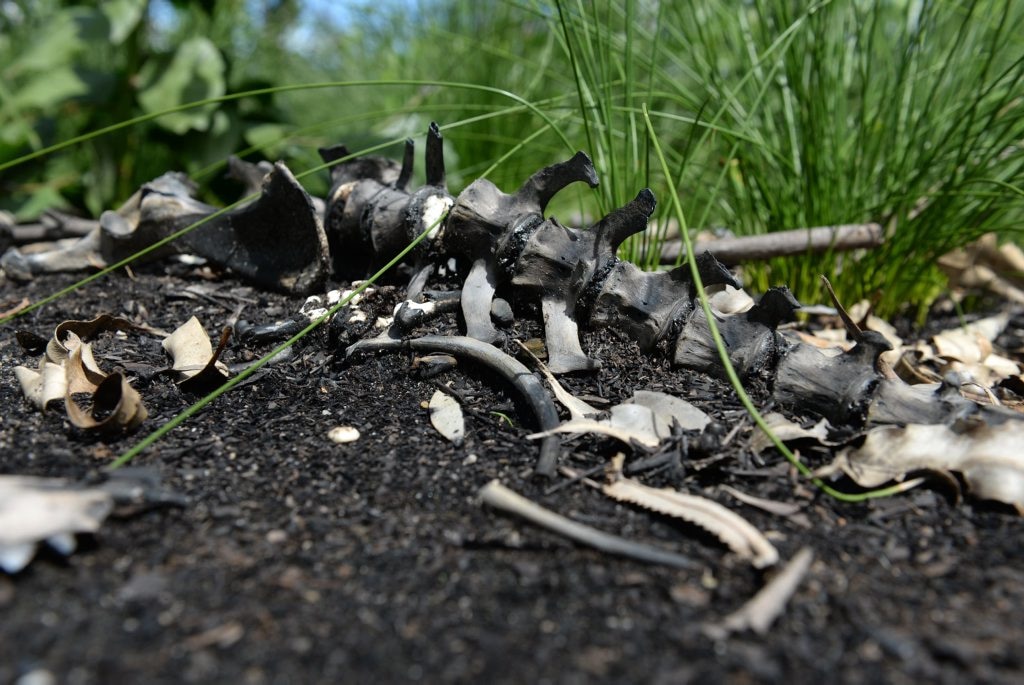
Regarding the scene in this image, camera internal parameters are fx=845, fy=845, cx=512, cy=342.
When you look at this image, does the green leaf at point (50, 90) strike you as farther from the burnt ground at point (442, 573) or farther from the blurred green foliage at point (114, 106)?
the burnt ground at point (442, 573)

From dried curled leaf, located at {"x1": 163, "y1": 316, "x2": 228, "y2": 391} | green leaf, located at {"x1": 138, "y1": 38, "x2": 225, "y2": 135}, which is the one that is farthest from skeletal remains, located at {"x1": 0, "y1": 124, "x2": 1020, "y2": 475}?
green leaf, located at {"x1": 138, "y1": 38, "x2": 225, "y2": 135}

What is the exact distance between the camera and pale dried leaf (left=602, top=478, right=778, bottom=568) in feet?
2.97

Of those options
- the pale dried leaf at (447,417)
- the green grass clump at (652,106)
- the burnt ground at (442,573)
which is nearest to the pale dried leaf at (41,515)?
the burnt ground at (442,573)

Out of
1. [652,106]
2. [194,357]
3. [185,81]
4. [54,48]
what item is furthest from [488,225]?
[54,48]

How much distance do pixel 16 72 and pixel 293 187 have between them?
1.55m

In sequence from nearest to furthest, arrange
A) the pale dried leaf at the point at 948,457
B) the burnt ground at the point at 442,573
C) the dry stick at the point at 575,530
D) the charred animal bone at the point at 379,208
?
the burnt ground at the point at 442,573 < the dry stick at the point at 575,530 < the pale dried leaf at the point at 948,457 < the charred animal bone at the point at 379,208

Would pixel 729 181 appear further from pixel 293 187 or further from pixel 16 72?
pixel 16 72

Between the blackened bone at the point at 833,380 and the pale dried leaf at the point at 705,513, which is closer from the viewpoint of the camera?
the pale dried leaf at the point at 705,513

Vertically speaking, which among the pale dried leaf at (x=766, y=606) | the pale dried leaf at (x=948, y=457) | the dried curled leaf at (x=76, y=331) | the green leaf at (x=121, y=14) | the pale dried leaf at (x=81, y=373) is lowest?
the dried curled leaf at (x=76, y=331)

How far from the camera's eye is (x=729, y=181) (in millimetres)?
2084

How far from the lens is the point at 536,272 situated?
1.39 m

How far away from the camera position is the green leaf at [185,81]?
2.67 m

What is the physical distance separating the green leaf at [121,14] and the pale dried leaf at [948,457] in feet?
7.96

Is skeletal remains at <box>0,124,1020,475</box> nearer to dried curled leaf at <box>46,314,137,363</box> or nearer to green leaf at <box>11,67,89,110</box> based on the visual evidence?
dried curled leaf at <box>46,314,137,363</box>
